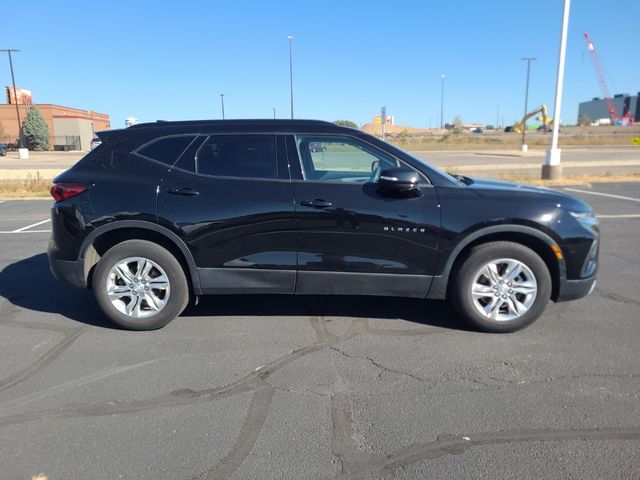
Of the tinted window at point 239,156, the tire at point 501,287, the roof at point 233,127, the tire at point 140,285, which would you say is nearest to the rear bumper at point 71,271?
the tire at point 140,285

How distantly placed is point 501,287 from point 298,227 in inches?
70.7

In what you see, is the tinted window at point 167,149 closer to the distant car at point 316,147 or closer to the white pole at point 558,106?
the distant car at point 316,147

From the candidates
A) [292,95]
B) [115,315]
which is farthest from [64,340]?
[292,95]

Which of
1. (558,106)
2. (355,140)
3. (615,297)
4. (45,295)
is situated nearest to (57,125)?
(558,106)

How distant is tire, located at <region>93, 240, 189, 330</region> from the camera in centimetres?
412

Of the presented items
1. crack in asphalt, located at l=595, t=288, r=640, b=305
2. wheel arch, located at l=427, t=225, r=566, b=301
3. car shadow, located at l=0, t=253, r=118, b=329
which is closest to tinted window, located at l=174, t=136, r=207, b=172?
car shadow, located at l=0, t=253, r=118, b=329

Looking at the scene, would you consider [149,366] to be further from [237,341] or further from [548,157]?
[548,157]

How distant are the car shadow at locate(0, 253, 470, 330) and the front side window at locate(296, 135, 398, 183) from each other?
53.1 inches

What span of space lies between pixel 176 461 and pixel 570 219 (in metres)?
3.48

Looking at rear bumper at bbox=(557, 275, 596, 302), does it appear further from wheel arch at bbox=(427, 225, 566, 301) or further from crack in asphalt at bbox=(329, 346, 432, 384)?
crack in asphalt at bbox=(329, 346, 432, 384)

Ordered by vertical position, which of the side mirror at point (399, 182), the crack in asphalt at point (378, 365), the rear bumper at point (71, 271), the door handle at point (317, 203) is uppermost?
the side mirror at point (399, 182)

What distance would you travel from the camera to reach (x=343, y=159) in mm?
4332

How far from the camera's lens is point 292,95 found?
98.7 ft

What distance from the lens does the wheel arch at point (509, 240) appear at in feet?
12.9
